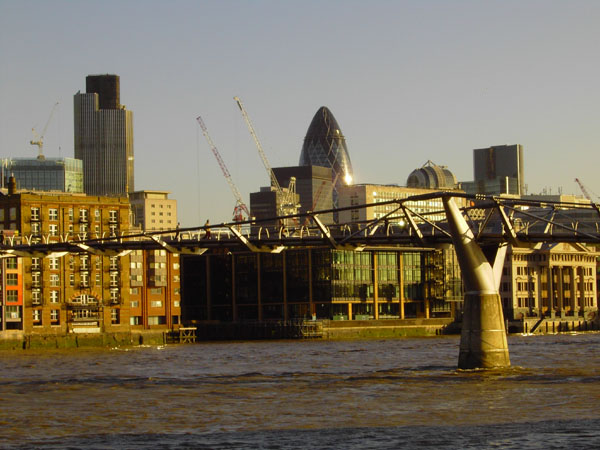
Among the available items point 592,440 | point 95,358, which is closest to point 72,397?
point 592,440

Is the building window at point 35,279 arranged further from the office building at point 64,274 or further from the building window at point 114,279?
the building window at point 114,279

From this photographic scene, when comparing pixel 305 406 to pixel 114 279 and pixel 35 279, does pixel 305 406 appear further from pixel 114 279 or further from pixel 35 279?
pixel 114 279

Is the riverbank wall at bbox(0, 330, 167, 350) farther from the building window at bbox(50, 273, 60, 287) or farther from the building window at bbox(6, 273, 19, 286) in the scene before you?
the building window at bbox(50, 273, 60, 287)

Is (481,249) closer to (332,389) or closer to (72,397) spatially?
(332,389)

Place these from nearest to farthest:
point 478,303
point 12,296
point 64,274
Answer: point 478,303, point 12,296, point 64,274

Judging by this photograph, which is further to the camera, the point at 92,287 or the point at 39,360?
the point at 92,287

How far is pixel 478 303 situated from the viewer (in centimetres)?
8356

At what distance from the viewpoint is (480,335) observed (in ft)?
276

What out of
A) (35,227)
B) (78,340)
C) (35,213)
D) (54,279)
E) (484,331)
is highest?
(35,213)

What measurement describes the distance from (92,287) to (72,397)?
11389 cm

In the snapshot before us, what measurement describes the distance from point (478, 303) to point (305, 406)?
19611 mm

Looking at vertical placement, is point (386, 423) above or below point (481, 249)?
below

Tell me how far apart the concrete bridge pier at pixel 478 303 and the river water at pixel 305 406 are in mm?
1458

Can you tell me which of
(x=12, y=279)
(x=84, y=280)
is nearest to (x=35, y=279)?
(x=12, y=279)
